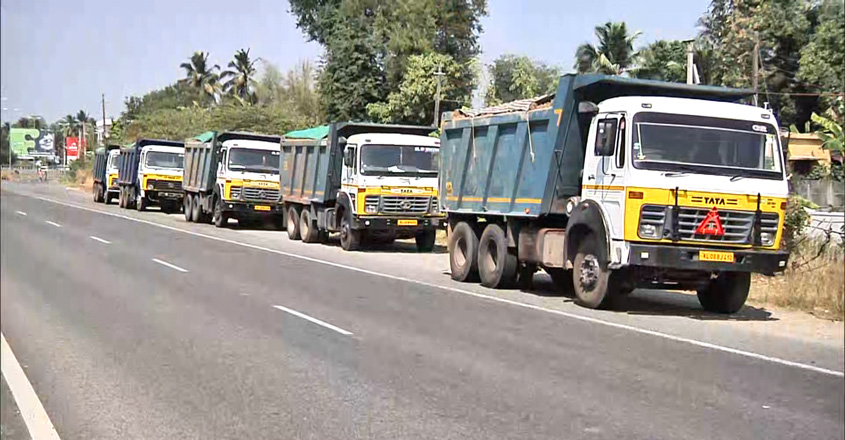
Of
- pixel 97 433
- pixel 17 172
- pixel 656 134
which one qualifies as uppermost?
pixel 656 134

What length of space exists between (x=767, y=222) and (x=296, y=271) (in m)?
7.78

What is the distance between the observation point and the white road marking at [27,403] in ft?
17.5

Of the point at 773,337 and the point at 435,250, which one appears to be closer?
the point at 773,337

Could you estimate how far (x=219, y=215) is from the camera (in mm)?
27703

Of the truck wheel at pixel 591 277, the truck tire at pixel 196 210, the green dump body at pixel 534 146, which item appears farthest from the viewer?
the truck tire at pixel 196 210

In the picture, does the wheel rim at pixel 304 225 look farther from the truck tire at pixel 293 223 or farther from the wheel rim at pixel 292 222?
the wheel rim at pixel 292 222

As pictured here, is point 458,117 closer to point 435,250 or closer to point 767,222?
point 767,222

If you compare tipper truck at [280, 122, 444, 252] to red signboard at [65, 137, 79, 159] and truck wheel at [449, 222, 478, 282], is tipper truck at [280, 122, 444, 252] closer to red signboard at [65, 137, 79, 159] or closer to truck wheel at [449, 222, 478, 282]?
truck wheel at [449, 222, 478, 282]

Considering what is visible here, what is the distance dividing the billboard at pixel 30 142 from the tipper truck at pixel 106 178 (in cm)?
3364

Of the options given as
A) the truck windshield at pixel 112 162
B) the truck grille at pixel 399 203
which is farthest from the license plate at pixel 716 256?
the truck windshield at pixel 112 162

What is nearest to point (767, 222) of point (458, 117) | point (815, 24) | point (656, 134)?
point (656, 134)

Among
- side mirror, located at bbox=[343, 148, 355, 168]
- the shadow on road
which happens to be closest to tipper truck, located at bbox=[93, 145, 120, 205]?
side mirror, located at bbox=[343, 148, 355, 168]

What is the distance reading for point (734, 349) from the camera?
344 inches

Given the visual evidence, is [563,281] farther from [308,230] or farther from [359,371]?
[308,230]
